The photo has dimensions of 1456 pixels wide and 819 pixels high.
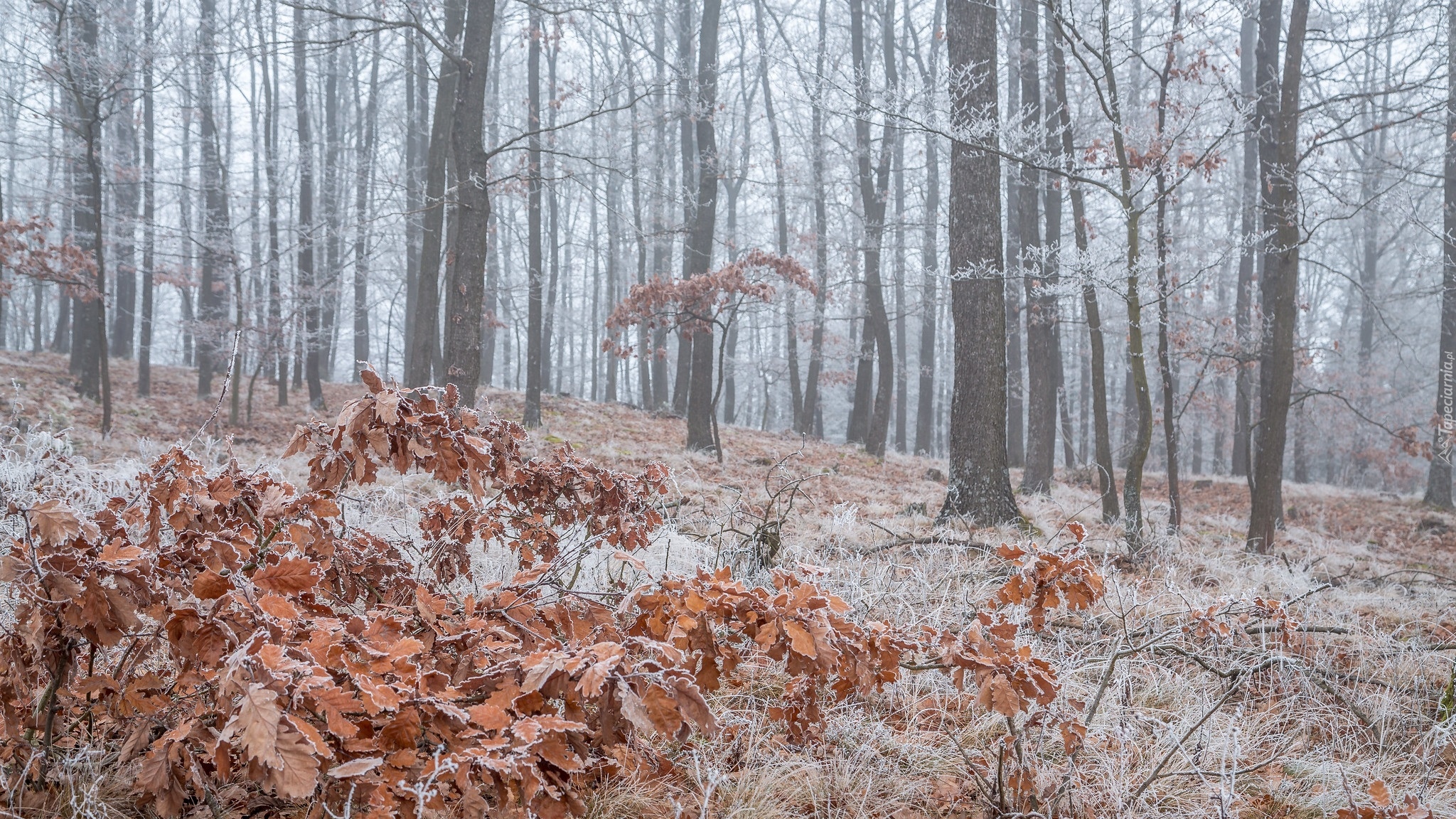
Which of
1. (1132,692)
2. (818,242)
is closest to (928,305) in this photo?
(818,242)

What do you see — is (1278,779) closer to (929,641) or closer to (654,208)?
(929,641)

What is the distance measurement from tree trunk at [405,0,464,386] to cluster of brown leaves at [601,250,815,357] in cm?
257

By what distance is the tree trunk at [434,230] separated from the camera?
10.3 m

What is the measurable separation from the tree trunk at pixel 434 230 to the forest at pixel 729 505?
0.07 meters

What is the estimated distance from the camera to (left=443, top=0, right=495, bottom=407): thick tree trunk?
7617 mm

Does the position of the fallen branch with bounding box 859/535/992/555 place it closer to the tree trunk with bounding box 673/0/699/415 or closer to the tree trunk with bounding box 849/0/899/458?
the tree trunk with bounding box 849/0/899/458

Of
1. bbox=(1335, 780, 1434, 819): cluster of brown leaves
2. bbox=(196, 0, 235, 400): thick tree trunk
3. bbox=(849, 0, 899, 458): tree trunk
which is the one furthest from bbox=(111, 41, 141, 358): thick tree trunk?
bbox=(1335, 780, 1434, 819): cluster of brown leaves

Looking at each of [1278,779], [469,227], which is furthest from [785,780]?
[469,227]

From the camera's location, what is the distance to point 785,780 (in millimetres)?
2301

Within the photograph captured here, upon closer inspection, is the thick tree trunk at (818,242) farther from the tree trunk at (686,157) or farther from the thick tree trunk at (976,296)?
the thick tree trunk at (976,296)

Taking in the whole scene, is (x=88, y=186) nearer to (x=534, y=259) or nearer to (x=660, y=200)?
(x=534, y=259)

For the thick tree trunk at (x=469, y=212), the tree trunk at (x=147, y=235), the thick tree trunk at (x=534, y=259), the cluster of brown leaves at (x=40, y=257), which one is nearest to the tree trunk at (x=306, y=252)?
the tree trunk at (x=147, y=235)

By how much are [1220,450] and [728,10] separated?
19.2 meters

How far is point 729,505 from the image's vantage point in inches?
249
